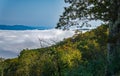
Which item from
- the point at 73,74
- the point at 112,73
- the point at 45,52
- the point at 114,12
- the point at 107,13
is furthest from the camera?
the point at 107,13

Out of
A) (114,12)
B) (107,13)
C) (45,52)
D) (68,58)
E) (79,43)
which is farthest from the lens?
(79,43)

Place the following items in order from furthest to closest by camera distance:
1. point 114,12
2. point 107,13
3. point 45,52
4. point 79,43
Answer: point 79,43 → point 107,13 → point 114,12 → point 45,52

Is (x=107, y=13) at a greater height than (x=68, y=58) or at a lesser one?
greater

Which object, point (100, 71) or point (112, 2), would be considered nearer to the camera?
point (100, 71)

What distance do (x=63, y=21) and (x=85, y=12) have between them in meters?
1.70

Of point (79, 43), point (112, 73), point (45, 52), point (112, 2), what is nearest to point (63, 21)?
point (112, 2)

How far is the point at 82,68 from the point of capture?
1522 cm

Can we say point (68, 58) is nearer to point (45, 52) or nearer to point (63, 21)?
point (63, 21)

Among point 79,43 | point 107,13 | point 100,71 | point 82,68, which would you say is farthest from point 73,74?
point 79,43

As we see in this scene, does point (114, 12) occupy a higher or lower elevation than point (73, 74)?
higher

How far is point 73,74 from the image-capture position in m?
15.2

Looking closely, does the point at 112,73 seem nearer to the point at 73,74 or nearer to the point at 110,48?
the point at 73,74

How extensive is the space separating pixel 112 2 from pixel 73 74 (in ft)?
25.3

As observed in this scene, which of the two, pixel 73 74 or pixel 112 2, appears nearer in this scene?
pixel 73 74
